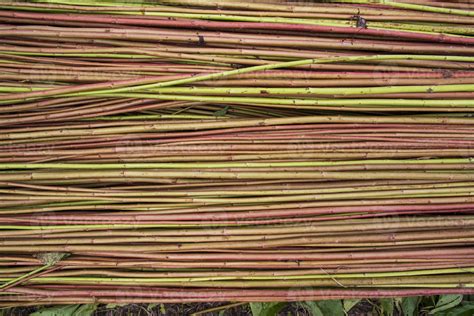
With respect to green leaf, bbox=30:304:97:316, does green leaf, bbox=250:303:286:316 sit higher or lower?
lower

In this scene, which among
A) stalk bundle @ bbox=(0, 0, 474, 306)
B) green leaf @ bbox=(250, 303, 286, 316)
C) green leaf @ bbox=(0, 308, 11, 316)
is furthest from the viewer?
green leaf @ bbox=(0, 308, 11, 316)

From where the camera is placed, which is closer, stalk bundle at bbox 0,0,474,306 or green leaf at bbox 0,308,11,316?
stalk bundle at bbox 0,0,474,306

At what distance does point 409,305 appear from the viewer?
147 centimetres

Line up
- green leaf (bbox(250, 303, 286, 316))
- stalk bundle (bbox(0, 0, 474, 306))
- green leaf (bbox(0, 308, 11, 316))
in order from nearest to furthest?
stalk bundle (bbox(0, 0, 474, 306)) < green leaf (bbox(250, 303, 286, 316)) < green leaf (bbox(0, 308, 11, 316))

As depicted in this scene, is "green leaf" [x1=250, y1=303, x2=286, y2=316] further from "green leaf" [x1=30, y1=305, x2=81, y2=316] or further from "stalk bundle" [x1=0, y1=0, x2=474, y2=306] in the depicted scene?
"green leaf" [x1=30, y1=305, x2=81, y2=316]

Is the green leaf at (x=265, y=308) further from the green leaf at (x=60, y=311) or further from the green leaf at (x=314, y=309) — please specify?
the green leaf at (x=60, y=311)

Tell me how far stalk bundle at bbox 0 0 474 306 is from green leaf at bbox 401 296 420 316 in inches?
6.2

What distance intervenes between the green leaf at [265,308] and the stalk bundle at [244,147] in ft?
0.25

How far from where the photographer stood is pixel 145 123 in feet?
4.33

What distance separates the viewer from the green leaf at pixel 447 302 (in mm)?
1418

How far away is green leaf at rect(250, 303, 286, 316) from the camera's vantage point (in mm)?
1397

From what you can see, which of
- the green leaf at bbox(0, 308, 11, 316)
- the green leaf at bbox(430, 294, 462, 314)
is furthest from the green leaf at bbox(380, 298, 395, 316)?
the green leaf at bbox(0, 308, 11, 316)

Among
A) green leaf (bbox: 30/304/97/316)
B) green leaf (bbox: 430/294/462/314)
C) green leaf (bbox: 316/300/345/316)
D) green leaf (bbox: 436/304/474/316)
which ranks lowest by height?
green leaf (bbox: 436/304/474/316)

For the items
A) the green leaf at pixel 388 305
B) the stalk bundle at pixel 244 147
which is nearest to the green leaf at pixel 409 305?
the green leaf at pixel 388 305
